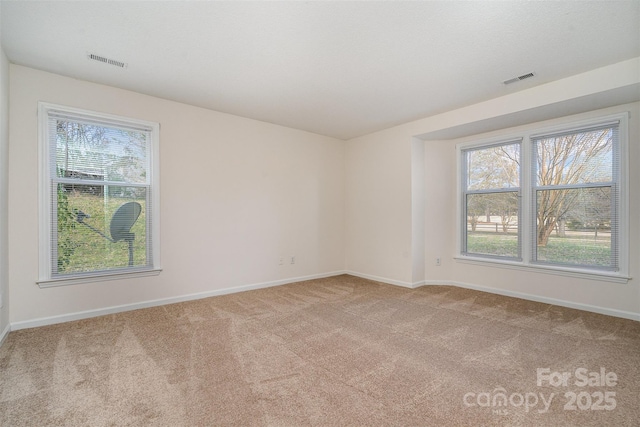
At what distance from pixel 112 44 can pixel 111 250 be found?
7.22 ft

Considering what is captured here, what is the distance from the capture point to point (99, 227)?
3.37 meters

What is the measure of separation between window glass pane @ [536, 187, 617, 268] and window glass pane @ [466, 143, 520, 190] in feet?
1.48

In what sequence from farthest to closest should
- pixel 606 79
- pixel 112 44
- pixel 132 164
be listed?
pixel 132 164
pixel 606 79
pixel 112 44

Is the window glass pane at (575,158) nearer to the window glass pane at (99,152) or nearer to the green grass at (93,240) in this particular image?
the window glass pane at (99,152)

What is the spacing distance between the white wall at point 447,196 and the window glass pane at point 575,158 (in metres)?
0.23

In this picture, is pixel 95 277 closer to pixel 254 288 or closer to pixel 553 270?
pixel 254 288

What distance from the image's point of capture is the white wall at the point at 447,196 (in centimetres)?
327

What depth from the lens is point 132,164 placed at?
142 inches

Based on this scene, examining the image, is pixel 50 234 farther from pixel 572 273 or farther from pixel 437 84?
pixel 572 273

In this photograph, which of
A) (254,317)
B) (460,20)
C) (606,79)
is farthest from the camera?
(254,317)

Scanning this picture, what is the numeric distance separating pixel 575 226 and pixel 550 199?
0.44 metres

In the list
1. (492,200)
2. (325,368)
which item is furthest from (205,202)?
(492,200)

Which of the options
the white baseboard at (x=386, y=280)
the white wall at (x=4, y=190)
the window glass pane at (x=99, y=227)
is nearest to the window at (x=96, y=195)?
the window glass pane at (x=99, y=227)

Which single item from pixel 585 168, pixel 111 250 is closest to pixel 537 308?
pixel 585 168
